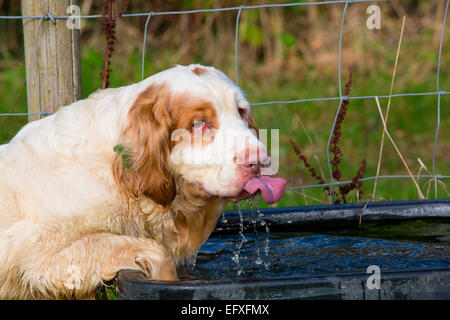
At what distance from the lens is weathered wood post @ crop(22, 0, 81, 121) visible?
4082 mm

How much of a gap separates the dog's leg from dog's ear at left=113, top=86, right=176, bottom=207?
0.71ft

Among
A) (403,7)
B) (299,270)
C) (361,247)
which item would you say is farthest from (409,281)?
(403,7)

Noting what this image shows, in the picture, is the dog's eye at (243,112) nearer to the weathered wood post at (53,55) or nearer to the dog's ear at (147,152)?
the dog's ear at (147,152)

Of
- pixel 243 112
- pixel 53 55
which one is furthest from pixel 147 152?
pixel 53 55

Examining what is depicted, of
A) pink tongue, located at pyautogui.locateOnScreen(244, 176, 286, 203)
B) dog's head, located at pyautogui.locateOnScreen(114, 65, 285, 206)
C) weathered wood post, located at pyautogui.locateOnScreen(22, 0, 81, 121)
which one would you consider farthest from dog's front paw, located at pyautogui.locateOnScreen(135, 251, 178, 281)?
weathered wood post, located at pyautogui.locateOnScreen(22, 0, 81, 121)

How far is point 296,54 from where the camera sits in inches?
357

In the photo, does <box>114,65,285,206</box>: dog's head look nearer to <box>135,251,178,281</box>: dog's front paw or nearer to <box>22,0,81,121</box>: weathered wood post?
<box>135,251,178,281</box>: dog's front paw

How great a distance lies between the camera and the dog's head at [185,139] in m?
2.94

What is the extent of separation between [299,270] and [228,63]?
5.73m

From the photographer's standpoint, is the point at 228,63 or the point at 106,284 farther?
the point at 228,63

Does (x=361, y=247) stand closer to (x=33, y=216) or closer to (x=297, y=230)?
(x=297, y=230)

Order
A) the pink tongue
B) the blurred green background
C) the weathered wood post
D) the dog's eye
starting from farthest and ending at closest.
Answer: the blurred green background
the weathered wood post
the dog's eye
the pink tongue

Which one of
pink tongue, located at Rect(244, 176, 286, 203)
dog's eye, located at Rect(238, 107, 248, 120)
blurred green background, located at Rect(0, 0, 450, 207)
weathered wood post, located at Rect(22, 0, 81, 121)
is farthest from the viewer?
blurred green background, located at Rect(0, 0, 450, 207)

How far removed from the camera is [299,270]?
3.49 metres
